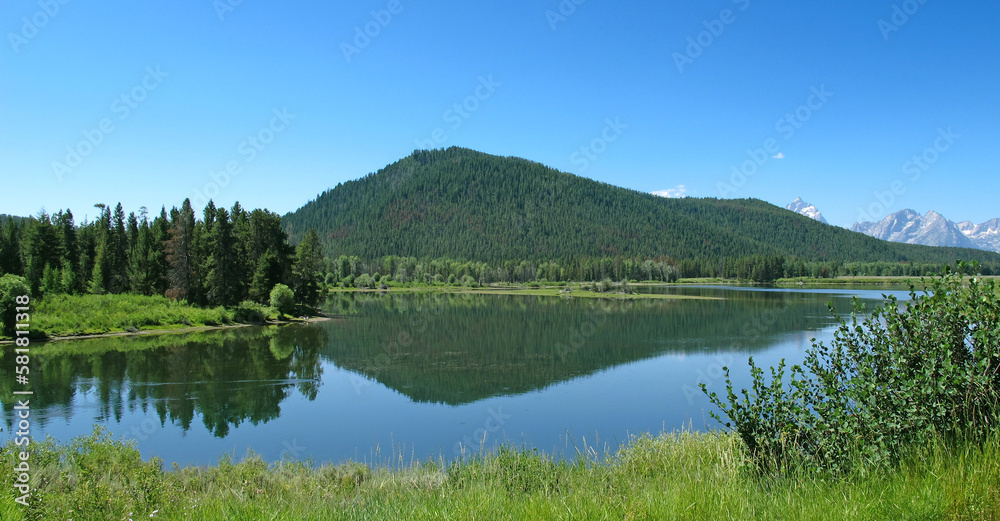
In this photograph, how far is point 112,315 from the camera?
145ft

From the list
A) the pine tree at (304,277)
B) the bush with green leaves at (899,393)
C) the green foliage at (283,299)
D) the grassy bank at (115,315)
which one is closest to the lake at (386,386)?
the grassy bank at (115,315)

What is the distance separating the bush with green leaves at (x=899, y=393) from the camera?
20.1ft

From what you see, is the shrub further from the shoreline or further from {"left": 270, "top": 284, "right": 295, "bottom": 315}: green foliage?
the shoreline

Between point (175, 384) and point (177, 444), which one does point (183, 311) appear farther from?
point (177, 444)

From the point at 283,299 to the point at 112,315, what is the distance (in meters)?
15.9

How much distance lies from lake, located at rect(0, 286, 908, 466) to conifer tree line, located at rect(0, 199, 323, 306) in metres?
8.97

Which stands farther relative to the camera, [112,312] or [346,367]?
[112,312]

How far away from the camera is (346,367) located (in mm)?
33219

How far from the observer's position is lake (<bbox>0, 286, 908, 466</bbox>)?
1900 cm

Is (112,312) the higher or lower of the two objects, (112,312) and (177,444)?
the higher

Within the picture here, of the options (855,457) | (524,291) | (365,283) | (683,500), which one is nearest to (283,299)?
(683,500)

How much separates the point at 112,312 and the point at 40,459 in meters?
39.3

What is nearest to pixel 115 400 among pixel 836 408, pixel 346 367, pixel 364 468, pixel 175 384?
pixel 175 384

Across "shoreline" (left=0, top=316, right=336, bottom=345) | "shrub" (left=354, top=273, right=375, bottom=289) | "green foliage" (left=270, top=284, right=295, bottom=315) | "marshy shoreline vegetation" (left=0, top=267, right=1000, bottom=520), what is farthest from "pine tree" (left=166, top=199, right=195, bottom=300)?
"shrub" (left=354, top=273, right=375, bottom=289)
